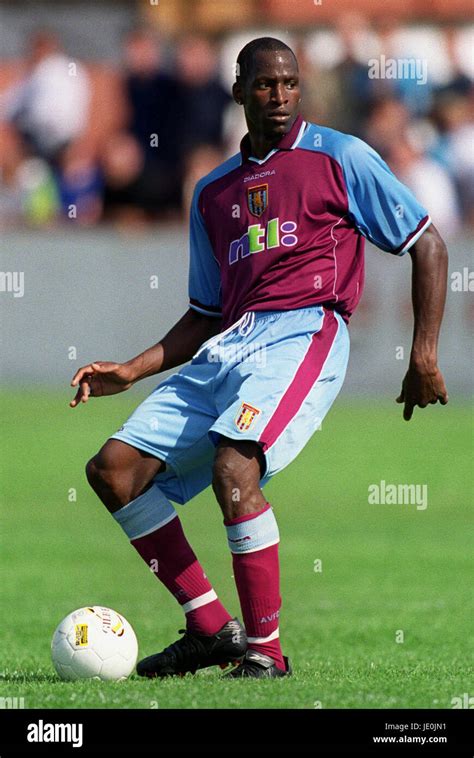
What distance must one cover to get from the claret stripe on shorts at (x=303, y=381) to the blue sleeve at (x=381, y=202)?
0.40 metres

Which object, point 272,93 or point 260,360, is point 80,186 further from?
point 260,360

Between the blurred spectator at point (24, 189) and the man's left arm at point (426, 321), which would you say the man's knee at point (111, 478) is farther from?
the blurred spectator at point (24, 189)

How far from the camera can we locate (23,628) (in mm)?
7898

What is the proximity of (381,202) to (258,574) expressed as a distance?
156cm

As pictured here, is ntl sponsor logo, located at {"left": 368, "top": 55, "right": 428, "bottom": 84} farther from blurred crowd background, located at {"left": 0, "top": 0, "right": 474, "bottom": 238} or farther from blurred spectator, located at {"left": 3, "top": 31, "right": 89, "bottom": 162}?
blurred spectator, located at {"left": 3, "top": 31, "right": 89, "bottom": 162}

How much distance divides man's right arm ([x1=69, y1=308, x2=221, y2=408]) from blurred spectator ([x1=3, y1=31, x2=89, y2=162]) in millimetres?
13543

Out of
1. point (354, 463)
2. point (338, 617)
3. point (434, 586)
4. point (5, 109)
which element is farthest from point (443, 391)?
point (5, 109)

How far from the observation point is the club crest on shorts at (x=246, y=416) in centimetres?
555

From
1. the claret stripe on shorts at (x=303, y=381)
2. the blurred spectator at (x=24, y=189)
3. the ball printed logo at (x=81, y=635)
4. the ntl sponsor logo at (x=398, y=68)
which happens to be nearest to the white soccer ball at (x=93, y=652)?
the ball printed logo at (x=81, y=635)

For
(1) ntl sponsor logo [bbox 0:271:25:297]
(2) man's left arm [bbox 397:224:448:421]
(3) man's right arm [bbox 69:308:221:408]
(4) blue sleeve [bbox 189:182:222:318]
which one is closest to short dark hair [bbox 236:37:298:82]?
(4) blue sleeve [bbox 189:182:222:318]

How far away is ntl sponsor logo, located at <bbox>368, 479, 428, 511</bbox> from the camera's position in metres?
13.3

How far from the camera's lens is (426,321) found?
575 cm

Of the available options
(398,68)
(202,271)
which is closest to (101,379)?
(202,271)
